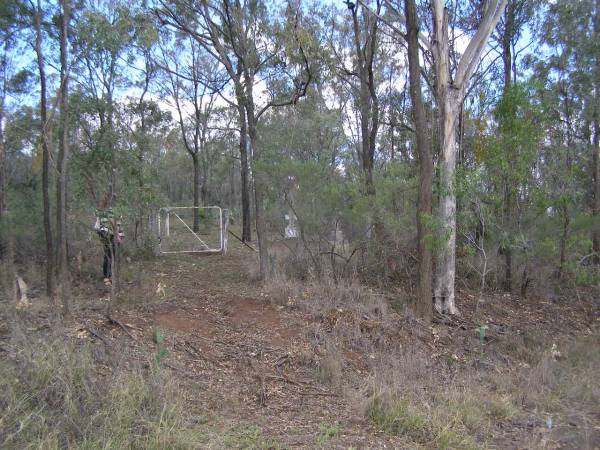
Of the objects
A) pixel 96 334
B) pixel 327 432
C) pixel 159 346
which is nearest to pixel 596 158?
pixel 327 432

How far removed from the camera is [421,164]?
32.3 ft

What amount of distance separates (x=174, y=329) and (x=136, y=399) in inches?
135

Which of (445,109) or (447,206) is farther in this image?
(445,109)

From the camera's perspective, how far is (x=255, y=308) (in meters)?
9.51

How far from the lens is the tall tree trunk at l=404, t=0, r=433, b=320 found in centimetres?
974

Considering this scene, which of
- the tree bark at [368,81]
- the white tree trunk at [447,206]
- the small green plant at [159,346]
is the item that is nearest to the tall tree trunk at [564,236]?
the white tree trunk at [447,206]

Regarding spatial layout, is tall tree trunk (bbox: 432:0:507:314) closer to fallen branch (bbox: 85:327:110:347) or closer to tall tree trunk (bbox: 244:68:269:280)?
tall tree trunk (bbox: 244:68:269:280)

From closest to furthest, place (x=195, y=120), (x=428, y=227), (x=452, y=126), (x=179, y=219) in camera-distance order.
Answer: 1. (x=428, y=227)
2. (x=452, y=126)
3. (x=179, y=219)
4. (x=195, y=120)

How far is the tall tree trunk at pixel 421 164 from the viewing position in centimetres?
974

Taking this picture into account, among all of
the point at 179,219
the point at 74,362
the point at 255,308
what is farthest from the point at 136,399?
the point at 179,219

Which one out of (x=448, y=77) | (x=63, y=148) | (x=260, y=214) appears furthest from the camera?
(x=260, y=214)

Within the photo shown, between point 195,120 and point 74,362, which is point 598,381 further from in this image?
point 195,120

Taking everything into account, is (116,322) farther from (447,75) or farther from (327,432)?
(447,75)

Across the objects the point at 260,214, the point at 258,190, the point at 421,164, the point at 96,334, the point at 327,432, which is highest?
the point at 421,164
